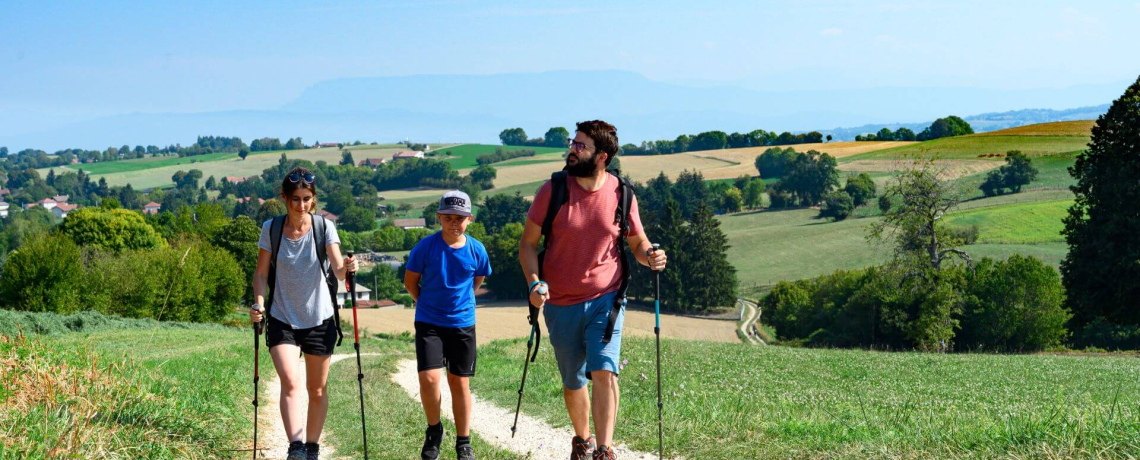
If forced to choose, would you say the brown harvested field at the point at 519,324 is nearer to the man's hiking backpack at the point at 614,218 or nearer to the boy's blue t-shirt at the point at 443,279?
the boy's blue t-shirt at the point at 443,279

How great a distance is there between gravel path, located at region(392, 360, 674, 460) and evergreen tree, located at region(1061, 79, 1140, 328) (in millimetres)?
34372

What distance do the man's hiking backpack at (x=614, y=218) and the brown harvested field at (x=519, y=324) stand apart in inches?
2203

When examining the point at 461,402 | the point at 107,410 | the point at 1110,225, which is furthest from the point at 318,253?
the point at 1110,225

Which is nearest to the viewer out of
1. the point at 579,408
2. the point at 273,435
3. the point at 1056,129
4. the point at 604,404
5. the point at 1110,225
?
the point at 604,404

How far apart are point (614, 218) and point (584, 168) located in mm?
490

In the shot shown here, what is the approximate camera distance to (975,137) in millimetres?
128250

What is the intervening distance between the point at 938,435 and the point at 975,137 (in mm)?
131791

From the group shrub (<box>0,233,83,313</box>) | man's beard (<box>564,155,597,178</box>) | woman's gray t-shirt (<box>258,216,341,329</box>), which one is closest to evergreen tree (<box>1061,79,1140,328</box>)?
man's beard (<box>564,155,597,178</box>)

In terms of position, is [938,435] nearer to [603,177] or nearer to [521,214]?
[603,177]

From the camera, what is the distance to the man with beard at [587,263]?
7.70 m

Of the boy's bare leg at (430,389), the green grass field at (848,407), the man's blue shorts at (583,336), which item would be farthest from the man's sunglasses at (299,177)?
the green grass field at (848,407)

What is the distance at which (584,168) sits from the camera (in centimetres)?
780

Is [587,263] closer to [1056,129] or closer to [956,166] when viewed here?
[956,166]

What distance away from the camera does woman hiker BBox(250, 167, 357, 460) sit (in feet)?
26.6
